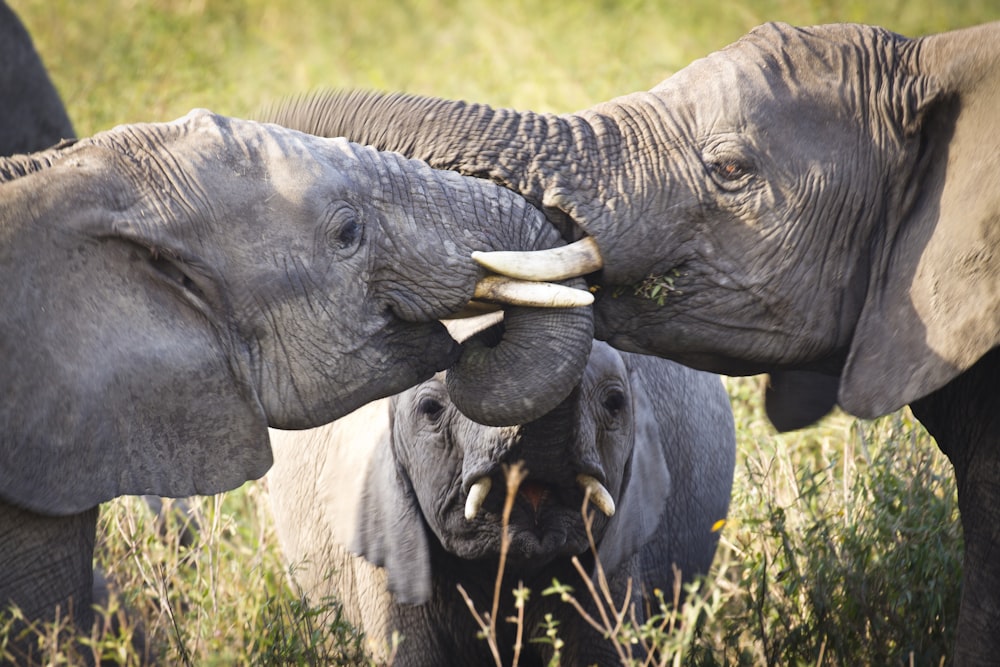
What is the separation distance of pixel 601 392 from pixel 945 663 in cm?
136

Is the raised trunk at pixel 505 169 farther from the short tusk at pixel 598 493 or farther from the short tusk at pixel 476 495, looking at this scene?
the short tusk at pixel 598 493

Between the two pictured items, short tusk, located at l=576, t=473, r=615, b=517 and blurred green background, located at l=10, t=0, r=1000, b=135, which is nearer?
short tusk, located at l=576, t=473, r=615, b=517

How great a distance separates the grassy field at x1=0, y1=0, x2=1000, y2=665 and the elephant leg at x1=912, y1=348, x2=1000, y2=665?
0.48m

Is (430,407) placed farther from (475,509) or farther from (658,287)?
(658,287)

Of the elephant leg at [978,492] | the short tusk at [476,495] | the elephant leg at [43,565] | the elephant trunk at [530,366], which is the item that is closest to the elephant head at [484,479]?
the short tusk at [476,495]

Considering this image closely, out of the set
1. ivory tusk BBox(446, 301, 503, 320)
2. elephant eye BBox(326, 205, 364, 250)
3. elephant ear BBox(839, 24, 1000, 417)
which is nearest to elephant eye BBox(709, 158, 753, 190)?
elephant ear BBox(839, 24, 1000, 417)

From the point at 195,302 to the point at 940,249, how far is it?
5.90 ft

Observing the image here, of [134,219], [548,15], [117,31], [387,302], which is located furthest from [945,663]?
[117,31]

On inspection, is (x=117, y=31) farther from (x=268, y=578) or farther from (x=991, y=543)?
(x=991, y=543)

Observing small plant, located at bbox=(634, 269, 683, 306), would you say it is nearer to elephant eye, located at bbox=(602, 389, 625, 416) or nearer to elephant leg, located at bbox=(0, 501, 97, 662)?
elephant eye, located at bbox=(602, 389, 625, 416)

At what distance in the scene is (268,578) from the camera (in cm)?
492

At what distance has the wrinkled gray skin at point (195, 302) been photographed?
126 inches

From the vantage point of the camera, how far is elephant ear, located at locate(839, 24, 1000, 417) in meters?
3.62

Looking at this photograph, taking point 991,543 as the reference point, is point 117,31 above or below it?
above
